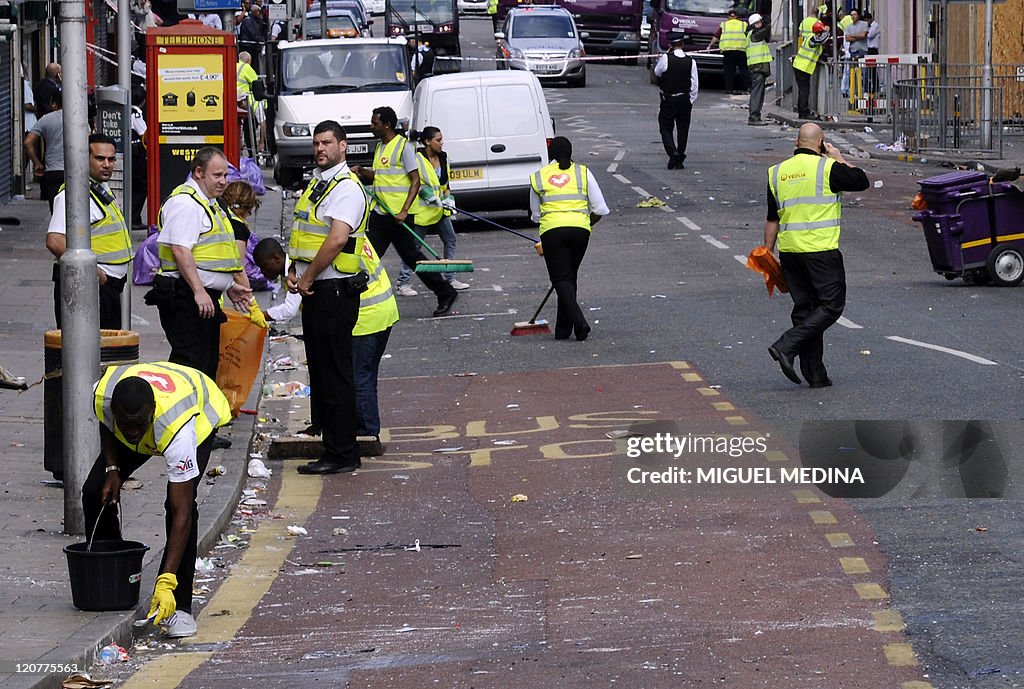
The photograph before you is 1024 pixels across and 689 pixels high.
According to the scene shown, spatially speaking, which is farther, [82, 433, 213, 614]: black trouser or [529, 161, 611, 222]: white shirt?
[529, 161, 611, 222]: white shirt

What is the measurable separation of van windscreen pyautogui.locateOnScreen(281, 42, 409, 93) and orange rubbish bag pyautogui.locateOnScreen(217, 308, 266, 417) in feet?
54.6

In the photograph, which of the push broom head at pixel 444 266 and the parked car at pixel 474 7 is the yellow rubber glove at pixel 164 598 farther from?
the parked car at pixel 474 7

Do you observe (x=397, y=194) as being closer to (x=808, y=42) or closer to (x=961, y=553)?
(x=961, y=553)

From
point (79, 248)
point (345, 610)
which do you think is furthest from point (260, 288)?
point (345, 610)

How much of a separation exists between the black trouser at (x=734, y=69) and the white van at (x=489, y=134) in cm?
1781

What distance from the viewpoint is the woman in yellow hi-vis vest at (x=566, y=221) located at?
15500 millimetres

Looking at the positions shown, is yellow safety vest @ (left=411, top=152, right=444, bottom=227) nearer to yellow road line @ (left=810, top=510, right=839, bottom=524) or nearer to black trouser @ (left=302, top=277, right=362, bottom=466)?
black trouser @ (left=302, top=277, right=362, bottom=466)

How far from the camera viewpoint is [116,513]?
7.80 meters

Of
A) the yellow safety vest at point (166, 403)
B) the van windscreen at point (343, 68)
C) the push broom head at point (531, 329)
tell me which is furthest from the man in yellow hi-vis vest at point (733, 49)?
the yellow safety vest at point (166, 403)

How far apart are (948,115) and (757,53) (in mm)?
6817

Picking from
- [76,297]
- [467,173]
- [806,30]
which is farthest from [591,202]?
[806,30]

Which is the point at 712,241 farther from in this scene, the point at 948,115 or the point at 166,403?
Answer: the point at 166,403

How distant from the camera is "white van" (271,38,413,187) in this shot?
27.7 meters

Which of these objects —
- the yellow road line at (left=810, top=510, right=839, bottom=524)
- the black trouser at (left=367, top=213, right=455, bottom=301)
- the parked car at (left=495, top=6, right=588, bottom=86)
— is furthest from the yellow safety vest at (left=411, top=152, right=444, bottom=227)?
the parked car at (left=495, top=6, right=588, bottom=86)
